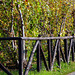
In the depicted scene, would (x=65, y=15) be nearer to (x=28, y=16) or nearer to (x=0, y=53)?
(x=28, y=16)

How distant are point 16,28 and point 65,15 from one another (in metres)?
3.32

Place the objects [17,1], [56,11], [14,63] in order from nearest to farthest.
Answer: [17,1] < [14,63] < [56,11]

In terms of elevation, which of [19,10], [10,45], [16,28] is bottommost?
[10,45]

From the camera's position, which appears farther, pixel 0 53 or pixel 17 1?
pixel 0 53

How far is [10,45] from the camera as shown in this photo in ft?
28.6

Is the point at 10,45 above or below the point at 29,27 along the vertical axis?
below

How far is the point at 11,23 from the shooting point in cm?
841

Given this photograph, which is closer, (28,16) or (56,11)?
(28,16)

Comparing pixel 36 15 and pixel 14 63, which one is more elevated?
pixel 36 15

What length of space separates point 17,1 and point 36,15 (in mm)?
1261

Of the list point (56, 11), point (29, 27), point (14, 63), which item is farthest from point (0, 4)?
point (56, 11)

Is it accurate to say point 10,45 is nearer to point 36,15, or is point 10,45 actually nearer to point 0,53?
point 0,53

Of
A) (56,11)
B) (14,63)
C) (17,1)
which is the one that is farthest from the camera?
(56,11)

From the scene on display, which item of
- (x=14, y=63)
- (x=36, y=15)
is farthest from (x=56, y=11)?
(x=14, y=63)
